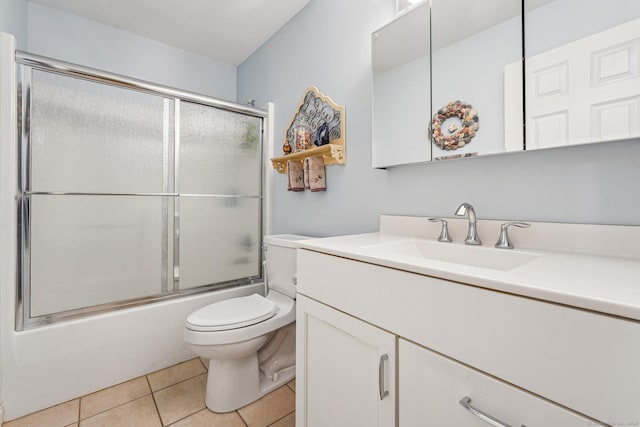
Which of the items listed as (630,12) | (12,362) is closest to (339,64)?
(630,12)

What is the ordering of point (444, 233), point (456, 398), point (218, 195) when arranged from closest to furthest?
1. point (456, 398)
2. point (444, 233)
3. point (218, 195)

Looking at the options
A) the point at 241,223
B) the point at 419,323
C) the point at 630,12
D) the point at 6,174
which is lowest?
the point at 419,323

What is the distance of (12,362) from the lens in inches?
52.4

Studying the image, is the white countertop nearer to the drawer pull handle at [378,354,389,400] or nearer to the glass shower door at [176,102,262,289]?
the drawer pull handle at [378,354,389,400]

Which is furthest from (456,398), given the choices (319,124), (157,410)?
(319,124)

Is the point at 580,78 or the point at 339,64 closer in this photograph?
the point at 580,78

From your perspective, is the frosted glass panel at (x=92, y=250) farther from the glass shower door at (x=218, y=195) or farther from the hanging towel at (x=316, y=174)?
the hanging towel at (x=316, y=174)

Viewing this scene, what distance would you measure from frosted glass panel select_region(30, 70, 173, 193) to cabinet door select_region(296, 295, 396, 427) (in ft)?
4.46

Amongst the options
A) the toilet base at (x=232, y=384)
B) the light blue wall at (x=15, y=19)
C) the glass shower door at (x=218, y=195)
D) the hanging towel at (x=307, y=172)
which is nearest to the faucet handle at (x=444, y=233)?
the hanging towel at (x=307, y=172)

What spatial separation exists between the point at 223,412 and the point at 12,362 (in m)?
Result: 1.02

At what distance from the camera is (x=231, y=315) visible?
1.40 m

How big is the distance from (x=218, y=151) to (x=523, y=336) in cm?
199

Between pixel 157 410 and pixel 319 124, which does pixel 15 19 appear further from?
pixel 157 410

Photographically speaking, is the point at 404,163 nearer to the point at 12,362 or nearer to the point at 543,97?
the point at 543,97
